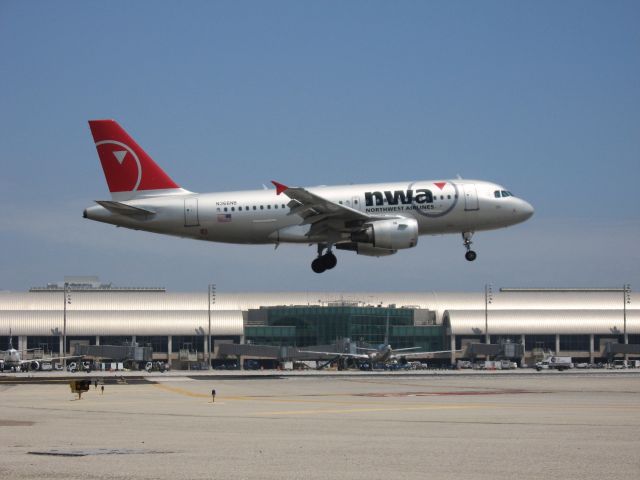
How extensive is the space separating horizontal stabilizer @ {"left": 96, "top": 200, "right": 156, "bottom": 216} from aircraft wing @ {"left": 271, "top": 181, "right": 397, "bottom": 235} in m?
9.66

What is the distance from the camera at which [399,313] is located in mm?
198750

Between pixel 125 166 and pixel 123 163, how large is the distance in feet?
1.10

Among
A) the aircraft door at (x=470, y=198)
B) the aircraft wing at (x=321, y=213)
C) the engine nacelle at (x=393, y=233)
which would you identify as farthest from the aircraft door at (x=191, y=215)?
the aircraft door at (x=470, y=198)

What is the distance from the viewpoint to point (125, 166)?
253 feet

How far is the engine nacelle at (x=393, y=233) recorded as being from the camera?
236ft

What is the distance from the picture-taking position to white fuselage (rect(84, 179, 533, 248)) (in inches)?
2901

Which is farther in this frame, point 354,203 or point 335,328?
point 335,328

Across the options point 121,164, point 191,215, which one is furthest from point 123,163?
point 191,215

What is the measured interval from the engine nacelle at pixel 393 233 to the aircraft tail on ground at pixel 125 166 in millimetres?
13963

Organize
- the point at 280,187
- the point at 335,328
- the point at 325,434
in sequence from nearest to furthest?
the point at 325,434 < the point at 280,187 < the point at 335,328

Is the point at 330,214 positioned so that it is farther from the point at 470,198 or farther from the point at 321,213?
the point at 470,198

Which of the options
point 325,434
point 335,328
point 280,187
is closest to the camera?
point 325,434

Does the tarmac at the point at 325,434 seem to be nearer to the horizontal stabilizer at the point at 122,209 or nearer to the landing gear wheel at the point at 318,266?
the landing gear wheel at the point at 318,266

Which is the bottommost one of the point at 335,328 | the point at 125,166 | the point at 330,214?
the point at 335,328
